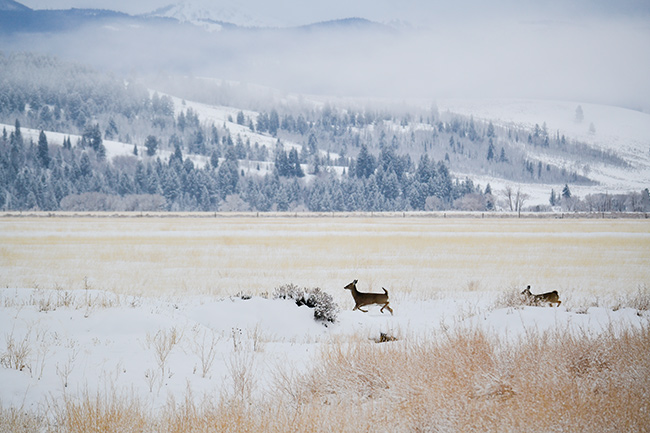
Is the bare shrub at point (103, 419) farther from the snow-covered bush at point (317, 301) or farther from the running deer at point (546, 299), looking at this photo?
the running deer at point (546, 299)

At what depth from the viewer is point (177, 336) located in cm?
1166

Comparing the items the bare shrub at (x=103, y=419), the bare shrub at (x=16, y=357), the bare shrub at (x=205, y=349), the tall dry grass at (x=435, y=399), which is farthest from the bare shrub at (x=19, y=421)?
the bare shrub at (x=205, y=349)

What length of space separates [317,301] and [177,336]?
4.66m

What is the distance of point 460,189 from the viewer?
167500 mm

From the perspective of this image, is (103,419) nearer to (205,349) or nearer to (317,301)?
(205,349)

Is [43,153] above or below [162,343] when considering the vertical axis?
above

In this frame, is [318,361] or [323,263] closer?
[318,361]

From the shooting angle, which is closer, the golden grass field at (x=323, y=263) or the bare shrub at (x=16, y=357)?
the bare shrub at (x=16, y=357)

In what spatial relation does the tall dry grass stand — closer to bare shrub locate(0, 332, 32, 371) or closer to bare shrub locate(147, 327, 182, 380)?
bare shrub locate(0, 332, 32, 371)

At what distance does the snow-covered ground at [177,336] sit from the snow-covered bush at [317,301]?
0.83ft

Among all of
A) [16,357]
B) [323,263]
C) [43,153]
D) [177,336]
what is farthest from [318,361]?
[43,153]

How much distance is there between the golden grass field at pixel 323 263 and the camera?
25.2 meters

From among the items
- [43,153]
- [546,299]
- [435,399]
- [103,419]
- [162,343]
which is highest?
[43,153]

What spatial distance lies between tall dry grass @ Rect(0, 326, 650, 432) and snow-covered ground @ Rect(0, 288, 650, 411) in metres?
0.62
